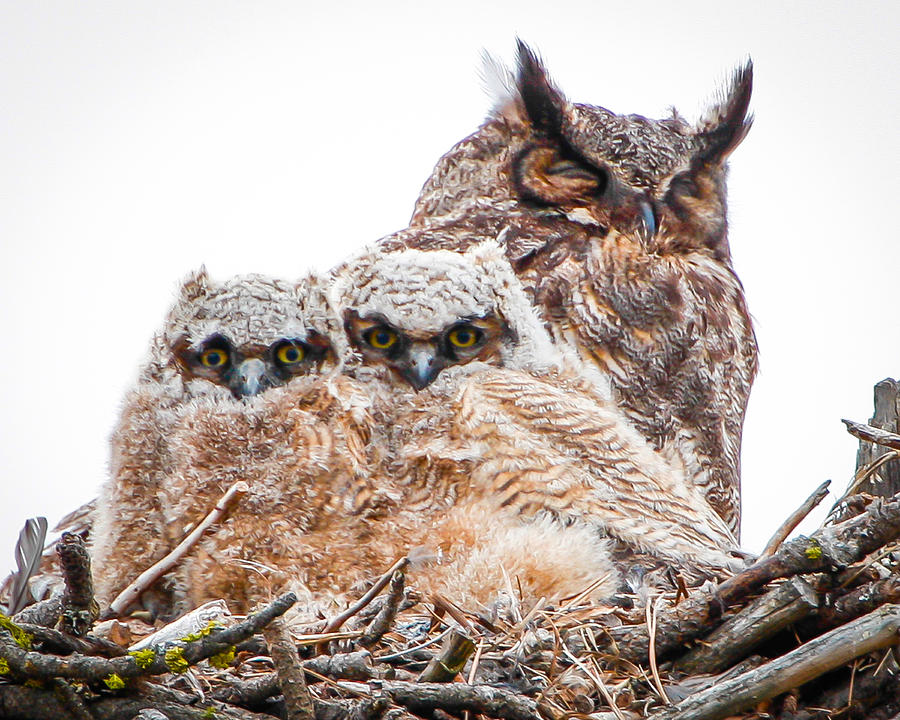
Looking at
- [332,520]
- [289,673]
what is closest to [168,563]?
[332,520]

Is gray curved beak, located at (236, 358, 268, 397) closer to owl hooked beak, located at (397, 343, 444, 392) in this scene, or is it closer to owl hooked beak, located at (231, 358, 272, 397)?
owl hooked beak, located at (231, 358, 272, 397)

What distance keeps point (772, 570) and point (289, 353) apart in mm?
1098

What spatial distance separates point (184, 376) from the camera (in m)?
2.16

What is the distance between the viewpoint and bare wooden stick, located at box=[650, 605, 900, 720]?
48.1 inches

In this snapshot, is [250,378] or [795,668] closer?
[795,668]

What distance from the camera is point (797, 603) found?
137 cm

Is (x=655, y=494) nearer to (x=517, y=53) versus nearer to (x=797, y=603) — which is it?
(x=797, y=603)

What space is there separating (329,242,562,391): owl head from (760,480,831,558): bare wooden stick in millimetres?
689

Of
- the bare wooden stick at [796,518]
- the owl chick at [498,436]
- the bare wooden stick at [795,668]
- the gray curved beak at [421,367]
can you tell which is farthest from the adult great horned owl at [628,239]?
the bare wooden stick at [795,668]

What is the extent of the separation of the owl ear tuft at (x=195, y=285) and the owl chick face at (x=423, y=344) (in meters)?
0.31

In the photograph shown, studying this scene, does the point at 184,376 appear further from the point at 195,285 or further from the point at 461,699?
the point at 461,699

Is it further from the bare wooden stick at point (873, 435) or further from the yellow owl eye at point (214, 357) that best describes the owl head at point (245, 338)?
the bare wooden stick at point (873, 435)

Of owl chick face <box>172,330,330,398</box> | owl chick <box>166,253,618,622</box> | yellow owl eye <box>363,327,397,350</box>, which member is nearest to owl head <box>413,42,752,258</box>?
yellow owl eye <box>363,327,397,350</box>

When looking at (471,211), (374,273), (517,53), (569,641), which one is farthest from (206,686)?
(517,53)
